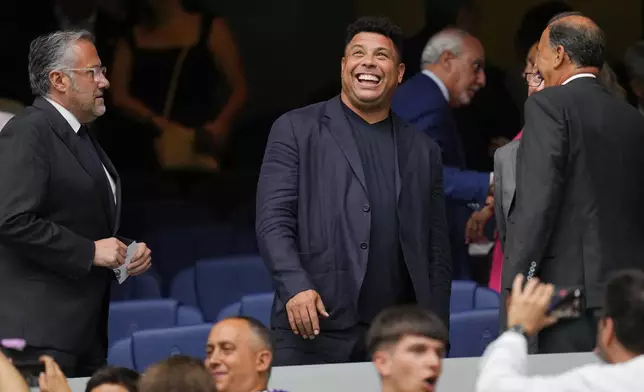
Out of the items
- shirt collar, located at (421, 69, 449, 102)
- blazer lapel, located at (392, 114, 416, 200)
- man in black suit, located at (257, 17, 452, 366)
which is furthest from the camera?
shirt collar, located at (421, 69, 449, 102)

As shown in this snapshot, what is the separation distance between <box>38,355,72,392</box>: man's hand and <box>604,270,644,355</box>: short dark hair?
1.53 metres

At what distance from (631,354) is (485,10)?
5.01m

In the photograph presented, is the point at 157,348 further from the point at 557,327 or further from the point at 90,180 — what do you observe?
the point at 557,327

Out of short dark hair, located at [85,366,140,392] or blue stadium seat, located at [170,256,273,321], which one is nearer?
short dark hair, located at [85,366,140,392]

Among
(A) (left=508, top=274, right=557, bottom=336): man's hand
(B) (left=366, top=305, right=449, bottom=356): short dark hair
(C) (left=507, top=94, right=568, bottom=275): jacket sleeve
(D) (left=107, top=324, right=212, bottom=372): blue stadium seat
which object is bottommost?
(D) (left=107, top=324, right=212, bottom=372): blue stadium seat

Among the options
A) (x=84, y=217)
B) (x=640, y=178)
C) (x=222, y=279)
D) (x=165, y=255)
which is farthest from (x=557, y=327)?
(x=165, y=255)

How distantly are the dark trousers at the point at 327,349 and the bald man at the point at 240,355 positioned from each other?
0.41 metres

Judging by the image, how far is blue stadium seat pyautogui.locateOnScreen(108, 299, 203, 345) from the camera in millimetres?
6660

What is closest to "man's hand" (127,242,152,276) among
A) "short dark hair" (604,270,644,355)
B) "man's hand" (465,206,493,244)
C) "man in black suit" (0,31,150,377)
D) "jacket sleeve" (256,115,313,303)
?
"man in black suit" (0,31,150,377)

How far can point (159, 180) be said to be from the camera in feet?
27.6

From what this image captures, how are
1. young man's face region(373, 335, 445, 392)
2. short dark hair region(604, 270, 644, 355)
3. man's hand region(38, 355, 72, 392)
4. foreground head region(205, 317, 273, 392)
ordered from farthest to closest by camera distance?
foreground head region(205, 317, 273, 392)
man's hand region(38, 355, 72, 392)
young man's face region(373, 335, 445, 392)
short dark hair region(604, 270, 644, 355)

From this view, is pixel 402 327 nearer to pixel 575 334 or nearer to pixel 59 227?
pixel 575 334

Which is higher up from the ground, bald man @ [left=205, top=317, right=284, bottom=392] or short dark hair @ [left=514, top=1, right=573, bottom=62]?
short dark hair @ [left=514, top=1, right=573, bottom=62]

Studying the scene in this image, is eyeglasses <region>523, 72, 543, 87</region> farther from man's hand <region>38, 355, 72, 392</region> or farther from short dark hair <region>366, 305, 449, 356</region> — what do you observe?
man's hand <region>38, 355, 72, 392</region>
